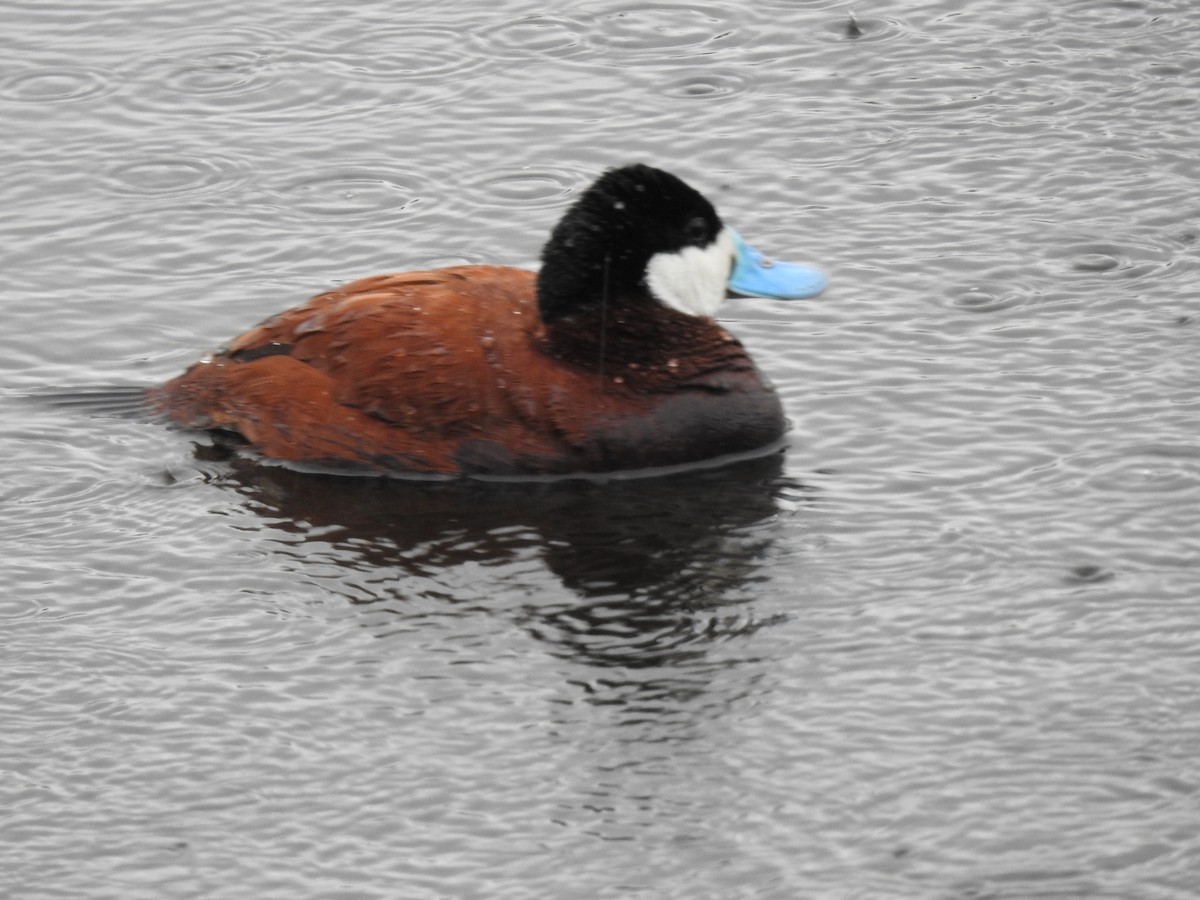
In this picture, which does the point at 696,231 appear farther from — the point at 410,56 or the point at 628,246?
the point at 410,56

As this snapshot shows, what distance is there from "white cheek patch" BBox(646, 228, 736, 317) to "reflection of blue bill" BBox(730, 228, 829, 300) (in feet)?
0.15

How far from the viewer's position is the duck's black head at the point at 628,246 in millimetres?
7309

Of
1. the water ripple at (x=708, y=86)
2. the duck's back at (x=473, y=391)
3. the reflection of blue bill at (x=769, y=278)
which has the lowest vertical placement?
the duck's back at (x=473, y=391)

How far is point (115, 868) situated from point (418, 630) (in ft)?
4.57

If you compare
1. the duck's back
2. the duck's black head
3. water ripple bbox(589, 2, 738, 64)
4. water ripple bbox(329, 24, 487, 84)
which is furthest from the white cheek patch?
water ripple bbox(589, 2, 738, 64)

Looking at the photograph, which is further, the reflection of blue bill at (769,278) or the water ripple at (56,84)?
the water ripple at (56,84)

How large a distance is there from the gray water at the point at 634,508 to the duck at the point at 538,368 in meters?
0.14

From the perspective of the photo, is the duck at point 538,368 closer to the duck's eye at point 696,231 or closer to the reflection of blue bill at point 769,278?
the duck's eye at point 696,231

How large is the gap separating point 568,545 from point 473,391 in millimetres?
704

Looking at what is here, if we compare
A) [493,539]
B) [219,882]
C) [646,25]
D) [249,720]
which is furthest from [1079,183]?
[219,882]

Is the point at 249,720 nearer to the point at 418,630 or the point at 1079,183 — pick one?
the point at 418,630

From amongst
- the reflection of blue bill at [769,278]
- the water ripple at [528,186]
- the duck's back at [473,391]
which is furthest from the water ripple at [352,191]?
the reflection of blue bill at [769,278]

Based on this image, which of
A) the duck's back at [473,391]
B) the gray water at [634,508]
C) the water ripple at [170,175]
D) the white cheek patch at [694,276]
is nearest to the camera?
the gray water at [634,508]

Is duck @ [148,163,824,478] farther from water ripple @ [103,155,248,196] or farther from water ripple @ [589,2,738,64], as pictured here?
water ripple @ [589,2,738,64]
